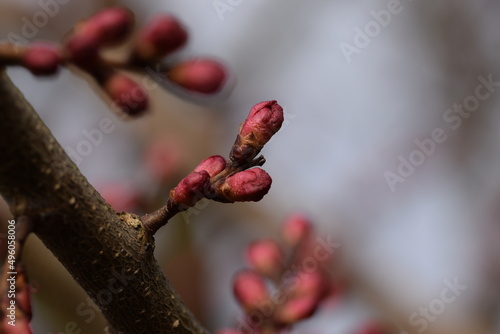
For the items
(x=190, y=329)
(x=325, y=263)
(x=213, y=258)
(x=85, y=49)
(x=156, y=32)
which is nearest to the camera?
(x=85, y=49)

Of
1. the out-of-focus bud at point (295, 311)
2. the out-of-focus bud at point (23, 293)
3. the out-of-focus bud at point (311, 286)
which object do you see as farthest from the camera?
the out-of-focus bud at point (311, 286)

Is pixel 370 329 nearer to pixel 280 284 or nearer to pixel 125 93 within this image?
pixel 280 284

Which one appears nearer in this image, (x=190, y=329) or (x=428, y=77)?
(x=190, y=329)

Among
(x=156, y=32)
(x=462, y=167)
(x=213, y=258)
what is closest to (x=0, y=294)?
(x=156, y=32)

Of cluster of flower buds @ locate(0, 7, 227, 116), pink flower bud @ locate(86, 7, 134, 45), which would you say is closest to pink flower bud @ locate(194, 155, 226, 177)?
cluster of flower buds @ locate(0, 7, 227, 116)

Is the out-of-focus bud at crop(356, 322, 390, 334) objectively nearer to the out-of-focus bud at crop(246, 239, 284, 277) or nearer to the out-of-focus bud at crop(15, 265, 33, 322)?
the out-of-focus bud at crop(246, 239, 284, 277)

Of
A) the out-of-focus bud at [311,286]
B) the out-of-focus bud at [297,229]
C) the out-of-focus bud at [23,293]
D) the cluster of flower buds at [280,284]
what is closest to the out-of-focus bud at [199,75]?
the out-of-focus bud at [23,293]

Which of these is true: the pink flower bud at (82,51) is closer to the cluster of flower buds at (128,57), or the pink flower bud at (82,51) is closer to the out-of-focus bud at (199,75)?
the cluster of flower buds at (128,57)

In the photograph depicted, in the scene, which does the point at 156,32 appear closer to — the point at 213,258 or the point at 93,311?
the point at 93,311
